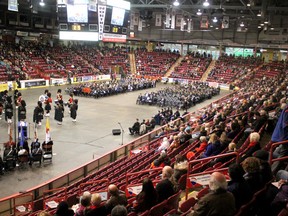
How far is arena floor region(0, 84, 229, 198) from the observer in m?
12.6

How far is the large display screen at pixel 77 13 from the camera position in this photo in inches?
707

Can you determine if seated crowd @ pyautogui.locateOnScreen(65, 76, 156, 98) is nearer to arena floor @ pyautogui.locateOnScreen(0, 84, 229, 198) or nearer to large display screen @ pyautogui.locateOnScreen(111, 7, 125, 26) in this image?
arena floor @ pyautogui.locateOnScreen(0, 84, 229, 198)

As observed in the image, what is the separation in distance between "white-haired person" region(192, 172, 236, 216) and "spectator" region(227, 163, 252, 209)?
498mm

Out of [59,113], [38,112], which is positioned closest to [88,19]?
[38,112]

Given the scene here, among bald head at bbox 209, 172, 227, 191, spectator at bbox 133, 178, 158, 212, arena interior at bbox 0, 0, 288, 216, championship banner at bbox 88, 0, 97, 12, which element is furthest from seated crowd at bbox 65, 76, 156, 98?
bald head at bbox 209, 172, 227, 191

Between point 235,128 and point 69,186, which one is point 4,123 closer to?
point 69,186

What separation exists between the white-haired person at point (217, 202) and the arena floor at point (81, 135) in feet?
30.0

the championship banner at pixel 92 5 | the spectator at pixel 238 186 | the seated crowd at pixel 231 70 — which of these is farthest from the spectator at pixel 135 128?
the seated crowd at pixel 231 70

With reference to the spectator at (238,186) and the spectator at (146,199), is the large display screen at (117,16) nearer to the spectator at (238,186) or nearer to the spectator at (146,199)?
the spectator at (146,199)

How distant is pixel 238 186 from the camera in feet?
14.7

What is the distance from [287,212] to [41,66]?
135ft

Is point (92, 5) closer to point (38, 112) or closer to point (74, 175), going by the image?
point (38, 112)

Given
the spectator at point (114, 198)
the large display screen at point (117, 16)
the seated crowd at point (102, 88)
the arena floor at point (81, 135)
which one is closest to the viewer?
the spectator at point (114, 198)

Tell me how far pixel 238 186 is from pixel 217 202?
2.26ft
